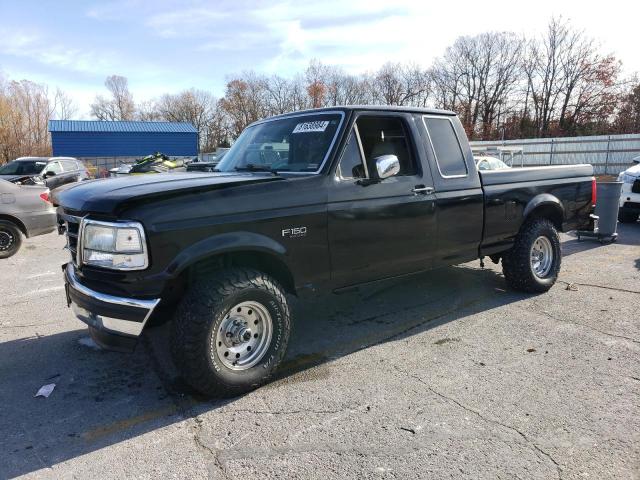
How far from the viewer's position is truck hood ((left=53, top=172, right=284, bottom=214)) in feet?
10.1

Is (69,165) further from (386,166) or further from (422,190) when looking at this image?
(386,166)

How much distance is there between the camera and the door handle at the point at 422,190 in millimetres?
4473

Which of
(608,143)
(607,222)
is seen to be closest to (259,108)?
(608,143)

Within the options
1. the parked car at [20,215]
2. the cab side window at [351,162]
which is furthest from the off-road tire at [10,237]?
the cab side window at [351,162]

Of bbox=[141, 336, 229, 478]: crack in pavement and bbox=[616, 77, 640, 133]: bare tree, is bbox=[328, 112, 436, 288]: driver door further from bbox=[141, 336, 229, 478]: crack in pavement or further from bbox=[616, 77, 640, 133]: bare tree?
bbox=[616, 77, 640, 133]: bare tree

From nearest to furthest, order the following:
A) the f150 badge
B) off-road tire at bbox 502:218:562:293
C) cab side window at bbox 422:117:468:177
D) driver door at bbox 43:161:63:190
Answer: the f150 badge
cab side window at bbox 422:117:468:177
off-road tire at bbox 502:218:562:293
driver door at bbox 43:161:63:190

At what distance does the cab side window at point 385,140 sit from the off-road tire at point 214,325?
4.93 ft

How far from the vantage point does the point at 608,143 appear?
2614 centimetres

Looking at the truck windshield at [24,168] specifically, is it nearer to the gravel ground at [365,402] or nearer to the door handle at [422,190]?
the gravel ground at [365,402]

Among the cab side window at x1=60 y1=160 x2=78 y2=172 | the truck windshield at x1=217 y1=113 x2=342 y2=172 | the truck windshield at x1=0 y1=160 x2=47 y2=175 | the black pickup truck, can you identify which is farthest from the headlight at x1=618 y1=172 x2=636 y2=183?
the truck windshield at x1=0 y1=160 x2=47 y2=175

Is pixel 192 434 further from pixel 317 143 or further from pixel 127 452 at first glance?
pixel 317 143

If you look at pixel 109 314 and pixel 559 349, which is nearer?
pixel 109 314

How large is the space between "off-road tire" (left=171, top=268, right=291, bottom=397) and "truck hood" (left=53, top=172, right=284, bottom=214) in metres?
0.64

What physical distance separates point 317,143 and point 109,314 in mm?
2152
